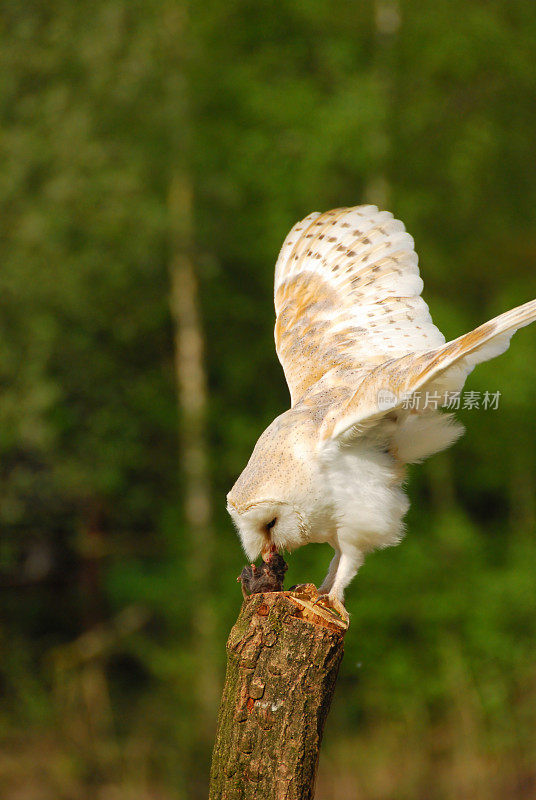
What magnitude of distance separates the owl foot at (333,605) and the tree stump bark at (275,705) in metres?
0.13

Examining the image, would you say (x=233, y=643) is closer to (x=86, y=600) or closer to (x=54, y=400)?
(x=54, y=400)

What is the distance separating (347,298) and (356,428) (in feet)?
3.62

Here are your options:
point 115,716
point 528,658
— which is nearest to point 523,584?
point 528,658

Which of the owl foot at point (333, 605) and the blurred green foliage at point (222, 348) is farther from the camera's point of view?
the blurred green foliage at point (222, 348)

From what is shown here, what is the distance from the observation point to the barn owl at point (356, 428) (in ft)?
6.75

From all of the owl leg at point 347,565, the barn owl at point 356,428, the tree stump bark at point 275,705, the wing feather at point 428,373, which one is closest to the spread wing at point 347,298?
the barn owl at point 356,428

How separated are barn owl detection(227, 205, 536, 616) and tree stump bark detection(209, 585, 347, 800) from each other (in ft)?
0.70

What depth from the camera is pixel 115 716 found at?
6.64 meters

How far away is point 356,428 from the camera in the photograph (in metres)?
2.15

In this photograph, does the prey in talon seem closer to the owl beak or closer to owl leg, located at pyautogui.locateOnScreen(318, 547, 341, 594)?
the owl beak

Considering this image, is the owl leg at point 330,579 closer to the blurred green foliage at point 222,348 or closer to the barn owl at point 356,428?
the barn owl at point 356,428

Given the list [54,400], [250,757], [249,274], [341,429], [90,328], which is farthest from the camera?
[249,274]

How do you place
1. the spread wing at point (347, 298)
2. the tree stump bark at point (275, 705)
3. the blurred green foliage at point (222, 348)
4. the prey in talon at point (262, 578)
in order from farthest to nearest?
the blurred green foliage at point (222, 348) → the spread wing at point (347, 298) → the prey in talon at point (262, 578) → the tree stump bark at point (275, 705)

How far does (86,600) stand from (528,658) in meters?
3.64
